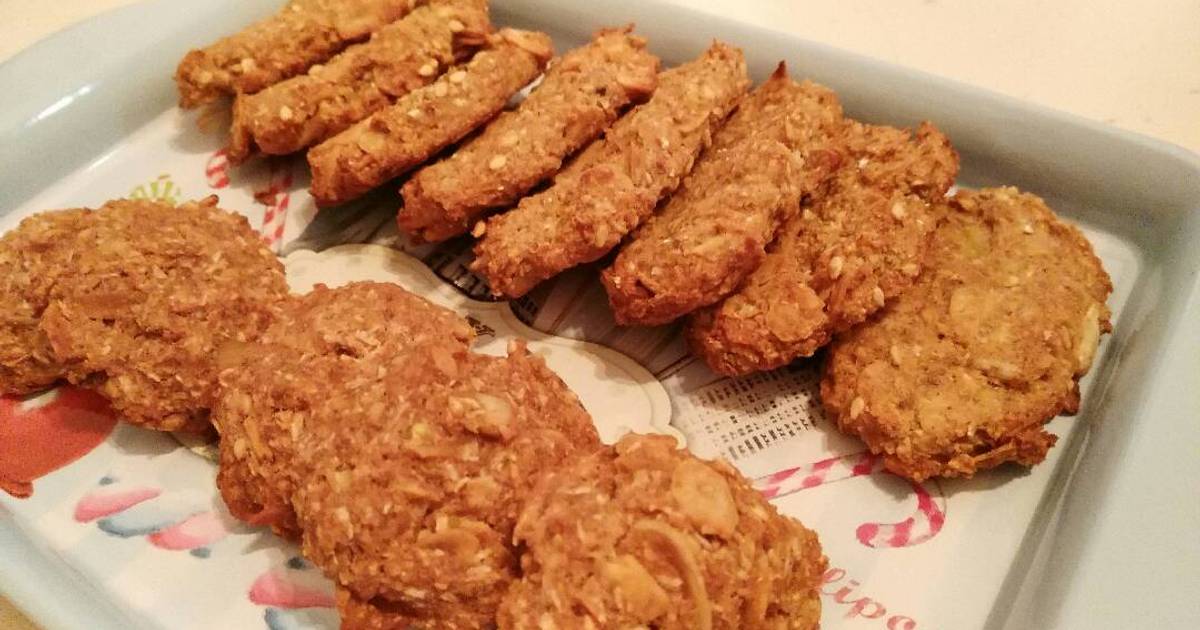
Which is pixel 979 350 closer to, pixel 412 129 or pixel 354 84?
pixel 412 129

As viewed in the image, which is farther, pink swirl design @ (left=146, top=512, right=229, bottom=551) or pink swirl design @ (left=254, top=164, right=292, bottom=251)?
pink swirl design @ (left=254, top=164, right=292, bottom=251)

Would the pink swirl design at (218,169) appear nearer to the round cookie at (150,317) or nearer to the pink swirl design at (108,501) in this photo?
the round cookie at (150,317)

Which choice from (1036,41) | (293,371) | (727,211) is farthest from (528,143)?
(1036,41)

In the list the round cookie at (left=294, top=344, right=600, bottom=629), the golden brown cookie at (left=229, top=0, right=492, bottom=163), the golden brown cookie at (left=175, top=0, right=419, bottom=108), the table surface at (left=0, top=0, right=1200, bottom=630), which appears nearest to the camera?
the round cookie at (left=294, top=344, right=600, bottom=629)

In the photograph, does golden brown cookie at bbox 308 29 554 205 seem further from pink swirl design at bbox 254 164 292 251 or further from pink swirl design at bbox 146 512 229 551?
pink swirl design at bbox 146 512 229 551

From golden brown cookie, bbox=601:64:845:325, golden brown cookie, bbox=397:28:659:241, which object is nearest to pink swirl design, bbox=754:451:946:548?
golden brown cookie, bbox=601:64:845:325

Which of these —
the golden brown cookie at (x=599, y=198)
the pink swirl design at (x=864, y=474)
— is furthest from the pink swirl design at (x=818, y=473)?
the golden brown cookie at (x=599, y=198)
